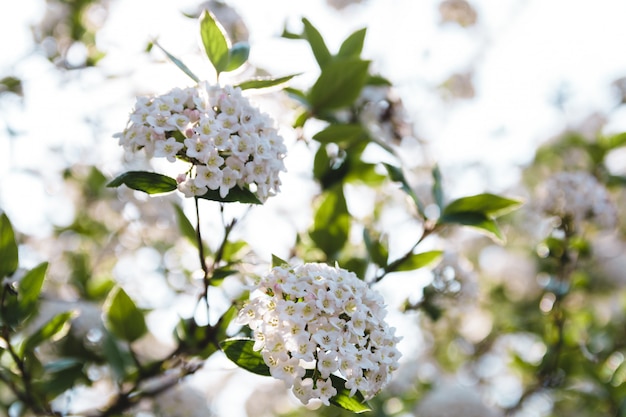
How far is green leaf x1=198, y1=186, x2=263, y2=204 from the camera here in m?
1.12

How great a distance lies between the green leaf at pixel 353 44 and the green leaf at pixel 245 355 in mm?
939

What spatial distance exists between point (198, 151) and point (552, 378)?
69.3 inches

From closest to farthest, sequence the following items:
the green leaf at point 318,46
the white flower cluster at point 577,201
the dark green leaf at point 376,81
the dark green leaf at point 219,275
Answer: the dark green leaf at point 219,275 → the green leaf at point 318,46 → the dark green leaf at point 376,81 → the white flower cluster at point 577,201

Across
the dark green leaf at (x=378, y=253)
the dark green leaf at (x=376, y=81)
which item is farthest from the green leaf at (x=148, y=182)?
the dark green leaf at (x=376, y=81)

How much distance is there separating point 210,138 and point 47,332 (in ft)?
2.38

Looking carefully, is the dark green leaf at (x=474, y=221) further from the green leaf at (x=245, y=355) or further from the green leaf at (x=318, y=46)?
the green leaf at (x=245, y=355)

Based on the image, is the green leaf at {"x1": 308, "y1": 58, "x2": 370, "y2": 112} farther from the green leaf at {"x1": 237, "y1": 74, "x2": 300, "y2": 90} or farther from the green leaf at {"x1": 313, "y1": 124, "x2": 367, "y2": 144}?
the green leaf at {"x1": 237, "y1": 74, "x2": 300, "y2": 90}

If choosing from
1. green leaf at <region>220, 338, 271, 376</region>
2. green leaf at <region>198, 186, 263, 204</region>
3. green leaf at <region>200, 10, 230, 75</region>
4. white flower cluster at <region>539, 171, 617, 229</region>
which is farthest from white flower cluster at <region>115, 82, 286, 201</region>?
white flower cluster at <region>539, 171, 617, 229</region>

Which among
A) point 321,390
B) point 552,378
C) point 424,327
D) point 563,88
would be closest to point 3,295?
point 321,390

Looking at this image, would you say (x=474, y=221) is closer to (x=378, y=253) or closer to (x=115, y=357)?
(x=378, y=253)

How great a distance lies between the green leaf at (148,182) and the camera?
1.16 metres

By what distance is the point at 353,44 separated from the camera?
5.63ft

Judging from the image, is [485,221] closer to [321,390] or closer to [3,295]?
[321,390]

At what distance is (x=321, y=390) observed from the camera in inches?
39.2
